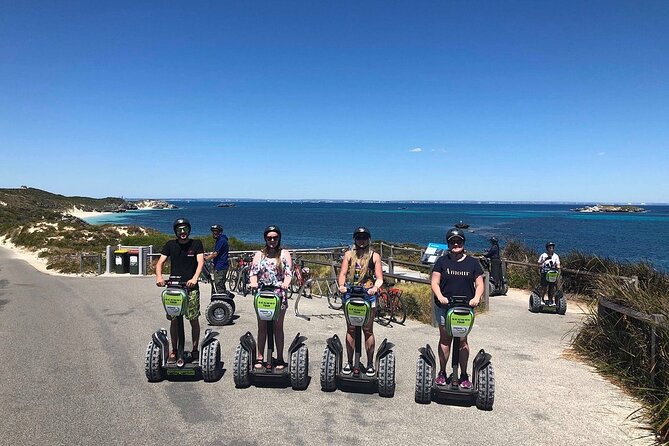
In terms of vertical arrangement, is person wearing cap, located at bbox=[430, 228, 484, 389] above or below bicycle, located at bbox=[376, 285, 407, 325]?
above

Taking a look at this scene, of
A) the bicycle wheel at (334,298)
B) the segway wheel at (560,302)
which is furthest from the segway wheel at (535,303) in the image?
the bicycle wheel at (334,298)

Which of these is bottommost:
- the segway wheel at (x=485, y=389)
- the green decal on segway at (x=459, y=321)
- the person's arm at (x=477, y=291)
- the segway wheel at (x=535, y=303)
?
the segway wheel at (x=535, y=303)

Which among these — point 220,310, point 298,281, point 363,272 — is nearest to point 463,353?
point 363,272

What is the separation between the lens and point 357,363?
18.6ft

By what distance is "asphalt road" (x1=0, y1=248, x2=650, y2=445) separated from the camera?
454 cm

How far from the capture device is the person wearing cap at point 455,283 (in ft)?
16.9

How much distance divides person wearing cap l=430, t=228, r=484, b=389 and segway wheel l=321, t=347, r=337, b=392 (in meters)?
1.20

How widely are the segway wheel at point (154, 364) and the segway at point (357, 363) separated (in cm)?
205

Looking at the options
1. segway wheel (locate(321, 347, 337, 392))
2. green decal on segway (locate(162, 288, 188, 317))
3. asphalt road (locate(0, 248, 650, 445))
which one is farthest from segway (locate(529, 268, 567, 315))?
green decal on segway (locate(162, 288, 188, 317))

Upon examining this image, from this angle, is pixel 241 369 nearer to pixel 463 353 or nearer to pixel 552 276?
pixel 463 353

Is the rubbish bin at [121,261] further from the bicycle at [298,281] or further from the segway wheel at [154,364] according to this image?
the segway wheel at [154,364]

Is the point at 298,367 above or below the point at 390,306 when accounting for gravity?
above

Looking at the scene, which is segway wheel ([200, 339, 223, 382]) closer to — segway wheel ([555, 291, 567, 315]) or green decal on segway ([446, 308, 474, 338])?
green decal on segway ([446, 308, 474, 338])

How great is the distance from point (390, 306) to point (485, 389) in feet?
15.8
